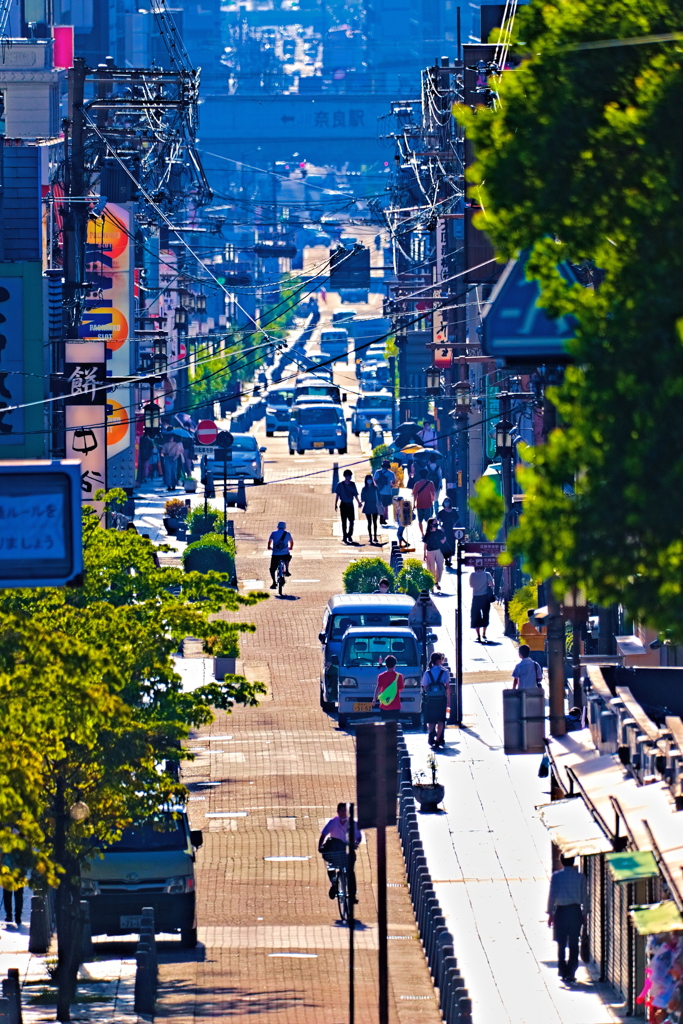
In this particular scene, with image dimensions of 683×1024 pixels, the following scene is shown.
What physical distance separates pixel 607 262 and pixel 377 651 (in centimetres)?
2281

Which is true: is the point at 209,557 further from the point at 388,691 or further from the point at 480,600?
the point at 388,691

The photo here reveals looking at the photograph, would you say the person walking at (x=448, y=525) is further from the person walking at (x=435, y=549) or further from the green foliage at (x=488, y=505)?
the green foliage at (x=488, y=505)

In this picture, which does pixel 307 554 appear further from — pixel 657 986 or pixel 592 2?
pixel 592 2

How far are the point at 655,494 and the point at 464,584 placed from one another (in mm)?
36666

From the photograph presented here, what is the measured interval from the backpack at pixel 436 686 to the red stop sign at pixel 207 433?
1313 inches

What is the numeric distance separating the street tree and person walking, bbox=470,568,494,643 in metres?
15.7

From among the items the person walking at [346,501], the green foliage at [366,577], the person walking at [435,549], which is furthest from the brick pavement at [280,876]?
the person walking at [346,501]

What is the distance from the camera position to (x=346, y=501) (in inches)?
2063

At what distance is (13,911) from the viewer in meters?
24.5

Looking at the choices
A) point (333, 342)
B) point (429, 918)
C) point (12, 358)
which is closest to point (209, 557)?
A: point (12, 358)

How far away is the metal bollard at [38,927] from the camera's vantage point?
892 inches

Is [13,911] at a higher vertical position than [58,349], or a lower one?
lower

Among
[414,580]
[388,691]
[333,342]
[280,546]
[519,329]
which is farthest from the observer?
[333,342]

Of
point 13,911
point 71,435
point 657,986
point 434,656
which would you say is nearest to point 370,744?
point 657,986
